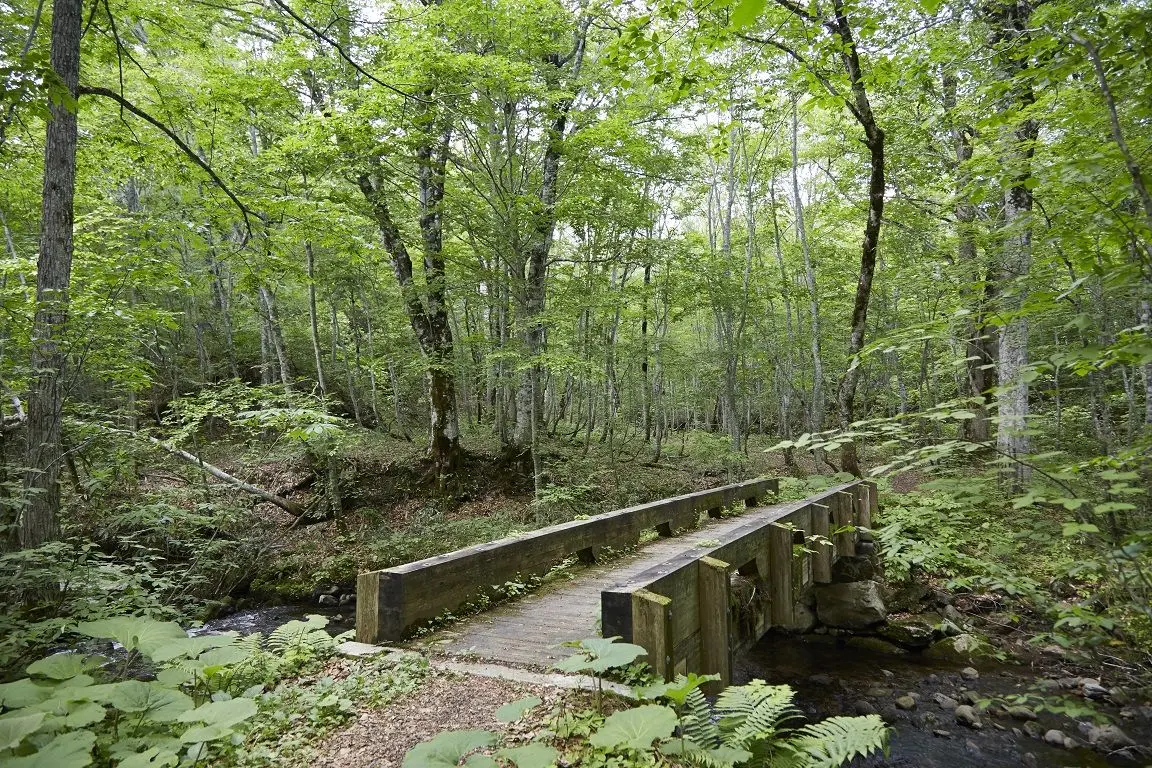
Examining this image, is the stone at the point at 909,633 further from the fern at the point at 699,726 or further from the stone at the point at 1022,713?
the fern at the point at 699,726

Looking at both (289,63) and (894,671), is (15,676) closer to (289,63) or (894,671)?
(894,671)

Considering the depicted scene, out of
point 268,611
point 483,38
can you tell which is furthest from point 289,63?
point 268,611

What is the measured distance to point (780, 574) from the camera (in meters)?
6.40

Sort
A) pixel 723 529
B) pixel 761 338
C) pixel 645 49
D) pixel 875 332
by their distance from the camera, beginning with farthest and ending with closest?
pixel 761 338
pixel 875 332
pixel 723 529
pixel 645 49

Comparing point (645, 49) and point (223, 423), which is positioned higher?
point (645, 49)

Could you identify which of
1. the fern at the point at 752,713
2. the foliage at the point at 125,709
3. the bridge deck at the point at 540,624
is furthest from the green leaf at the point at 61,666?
the fern at the point at 752,713

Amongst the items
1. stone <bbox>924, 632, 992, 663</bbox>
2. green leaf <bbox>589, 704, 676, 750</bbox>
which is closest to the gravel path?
green leaf <bbox>589, 704, 676, 750</bbox>

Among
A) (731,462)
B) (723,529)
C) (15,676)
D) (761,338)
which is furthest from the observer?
(761,338)

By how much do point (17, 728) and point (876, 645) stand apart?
8.27 m

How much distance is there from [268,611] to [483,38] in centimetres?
1040

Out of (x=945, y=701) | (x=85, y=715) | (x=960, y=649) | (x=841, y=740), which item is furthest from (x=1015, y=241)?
(x=85, y=715)

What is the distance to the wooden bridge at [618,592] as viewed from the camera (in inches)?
142

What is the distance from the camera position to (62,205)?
5426 mm

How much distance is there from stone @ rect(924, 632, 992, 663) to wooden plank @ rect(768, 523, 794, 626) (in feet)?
6.89
